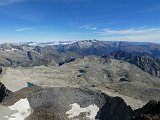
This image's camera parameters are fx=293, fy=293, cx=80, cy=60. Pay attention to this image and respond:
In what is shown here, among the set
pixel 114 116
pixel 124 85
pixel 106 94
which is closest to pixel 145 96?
pixel 124 85

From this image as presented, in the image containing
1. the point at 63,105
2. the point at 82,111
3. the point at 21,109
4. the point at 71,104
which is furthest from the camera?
the point at 71,104

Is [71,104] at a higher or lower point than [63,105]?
lower

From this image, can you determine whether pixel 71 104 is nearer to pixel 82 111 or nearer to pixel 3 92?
pixel 82 111

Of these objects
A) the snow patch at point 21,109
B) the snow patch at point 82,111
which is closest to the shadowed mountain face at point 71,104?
the snow patch at point 82,111

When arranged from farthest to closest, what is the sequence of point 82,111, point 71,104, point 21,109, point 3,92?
point 3,92 < point 71,104 < point 21,109 < point 82,111

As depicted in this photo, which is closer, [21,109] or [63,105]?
[21,109]

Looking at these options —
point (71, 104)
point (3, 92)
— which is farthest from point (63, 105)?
point (3, 92)

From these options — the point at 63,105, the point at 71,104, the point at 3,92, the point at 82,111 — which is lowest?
the point at 3,92
